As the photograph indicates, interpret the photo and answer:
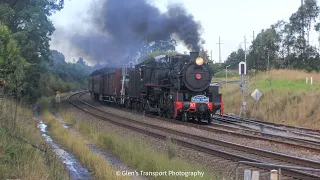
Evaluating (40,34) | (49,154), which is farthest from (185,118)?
(40,34)

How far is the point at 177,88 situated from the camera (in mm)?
18609

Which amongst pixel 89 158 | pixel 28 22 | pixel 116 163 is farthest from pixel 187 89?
pixel 28 22

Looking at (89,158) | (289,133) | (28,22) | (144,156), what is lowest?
(289,133)

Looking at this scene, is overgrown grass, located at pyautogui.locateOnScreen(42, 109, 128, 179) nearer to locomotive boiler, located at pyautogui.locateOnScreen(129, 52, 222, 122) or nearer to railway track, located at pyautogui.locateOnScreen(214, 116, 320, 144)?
locomotive boiler, located at pyautogui.locateOnScreen(129, 52, 222, 122)

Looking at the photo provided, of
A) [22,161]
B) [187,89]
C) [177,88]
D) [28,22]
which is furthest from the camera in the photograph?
[28,22]

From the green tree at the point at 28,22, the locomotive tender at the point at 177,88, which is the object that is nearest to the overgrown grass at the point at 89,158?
the locomotive tender at the point at 177,88

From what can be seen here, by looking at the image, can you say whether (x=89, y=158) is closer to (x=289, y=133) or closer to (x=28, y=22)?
(x=289, y=133)

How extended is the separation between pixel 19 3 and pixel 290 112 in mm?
19520

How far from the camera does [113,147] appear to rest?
11.9 metres

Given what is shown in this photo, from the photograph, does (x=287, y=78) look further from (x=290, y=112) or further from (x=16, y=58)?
(x=16, y=58)

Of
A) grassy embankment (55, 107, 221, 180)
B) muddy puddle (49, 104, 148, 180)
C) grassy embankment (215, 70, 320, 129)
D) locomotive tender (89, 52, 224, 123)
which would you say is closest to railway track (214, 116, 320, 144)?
locomotive tender (89, 52, 224, 123)

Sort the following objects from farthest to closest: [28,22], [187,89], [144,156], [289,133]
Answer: [28,22] → [187,89] → [289,133] → [144,156]

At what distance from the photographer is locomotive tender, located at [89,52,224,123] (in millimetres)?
18422

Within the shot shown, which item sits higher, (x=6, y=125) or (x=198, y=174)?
(x=6, y=125)
